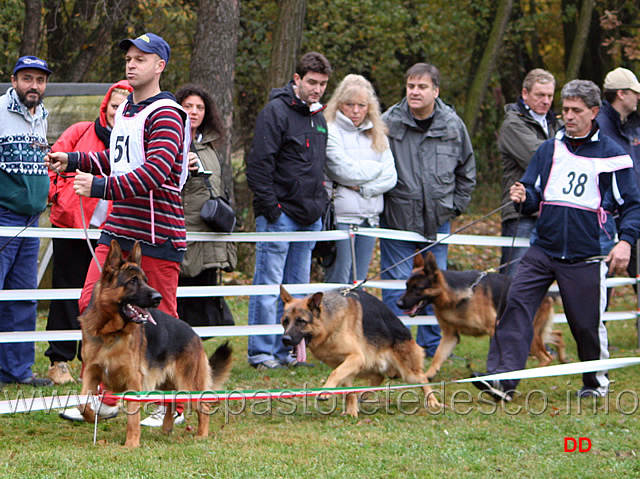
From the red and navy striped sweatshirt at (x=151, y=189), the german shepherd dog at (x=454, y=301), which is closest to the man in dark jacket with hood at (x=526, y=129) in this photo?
the german shepherd dog at (x=454, y=301)

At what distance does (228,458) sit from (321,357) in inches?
67.9

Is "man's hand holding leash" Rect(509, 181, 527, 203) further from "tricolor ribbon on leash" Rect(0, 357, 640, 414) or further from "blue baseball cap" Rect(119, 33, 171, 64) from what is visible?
"blue baseball cap" Rect(119, 33, 171, 64)

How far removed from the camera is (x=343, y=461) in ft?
14.5

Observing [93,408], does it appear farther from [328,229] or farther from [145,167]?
[328,229]

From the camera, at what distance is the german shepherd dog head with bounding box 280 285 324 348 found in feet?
18.5

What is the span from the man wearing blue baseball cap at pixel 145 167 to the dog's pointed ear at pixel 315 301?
1182 millimetres

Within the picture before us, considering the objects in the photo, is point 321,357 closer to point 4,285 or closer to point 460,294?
point 460,294

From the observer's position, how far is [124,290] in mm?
4375

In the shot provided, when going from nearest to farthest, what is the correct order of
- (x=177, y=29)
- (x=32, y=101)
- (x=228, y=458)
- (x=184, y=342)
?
(x=228, y=458) < (x=184, y=342) < (x=32, y=101) < (x=177, y=29)

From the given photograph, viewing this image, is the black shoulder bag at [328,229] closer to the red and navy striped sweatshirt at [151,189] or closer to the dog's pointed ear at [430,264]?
the dog's pointed ear at [430,264]

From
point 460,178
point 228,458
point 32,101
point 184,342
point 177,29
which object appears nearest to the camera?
point 228,458

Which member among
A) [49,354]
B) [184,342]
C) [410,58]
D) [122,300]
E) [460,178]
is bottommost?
[49,354]

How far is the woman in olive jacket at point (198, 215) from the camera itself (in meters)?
6.63

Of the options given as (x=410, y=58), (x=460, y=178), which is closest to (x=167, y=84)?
(x=410, y=58)
